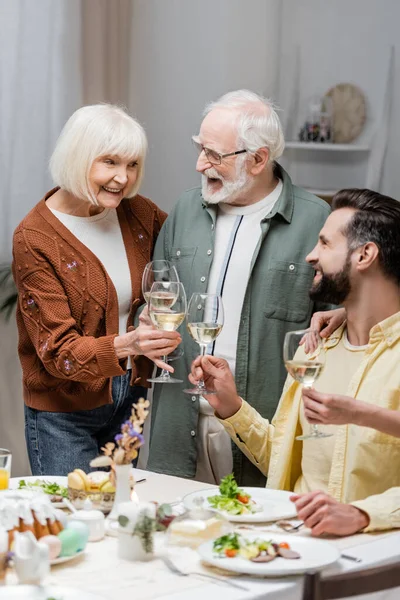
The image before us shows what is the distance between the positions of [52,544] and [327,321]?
3.61 ft

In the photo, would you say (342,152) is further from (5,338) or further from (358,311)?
(358,311)

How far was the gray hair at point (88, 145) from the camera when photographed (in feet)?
9.29

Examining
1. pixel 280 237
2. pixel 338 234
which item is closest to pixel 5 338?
pixel 280 237

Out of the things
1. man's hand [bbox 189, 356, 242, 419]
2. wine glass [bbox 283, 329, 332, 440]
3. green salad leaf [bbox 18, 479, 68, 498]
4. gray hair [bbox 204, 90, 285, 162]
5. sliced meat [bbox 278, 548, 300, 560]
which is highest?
gray hair [bbox 204, 90, 285, 162]

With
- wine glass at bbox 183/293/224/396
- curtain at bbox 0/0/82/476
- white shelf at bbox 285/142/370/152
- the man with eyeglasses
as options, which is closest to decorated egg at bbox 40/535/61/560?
wine glass at bbox 183/293/224/396

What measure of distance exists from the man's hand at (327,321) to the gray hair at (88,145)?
2.41 ft

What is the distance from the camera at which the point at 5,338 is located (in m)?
4.25

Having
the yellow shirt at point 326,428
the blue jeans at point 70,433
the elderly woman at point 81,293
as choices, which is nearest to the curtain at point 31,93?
the elderly woman at point 81,293

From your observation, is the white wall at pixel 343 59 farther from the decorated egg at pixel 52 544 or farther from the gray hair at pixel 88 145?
the decorated egg at pixel 52 544

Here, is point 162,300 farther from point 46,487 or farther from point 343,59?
point 343,59

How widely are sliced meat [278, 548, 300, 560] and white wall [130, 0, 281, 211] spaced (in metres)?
2.84

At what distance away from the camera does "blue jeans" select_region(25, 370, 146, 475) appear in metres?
2.90

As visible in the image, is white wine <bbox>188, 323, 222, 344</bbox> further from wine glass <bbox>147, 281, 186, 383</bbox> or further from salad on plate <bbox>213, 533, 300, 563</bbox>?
salad on plate <bbox>213, 533, 300, 563</bbox>

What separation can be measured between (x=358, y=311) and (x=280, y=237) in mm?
528
